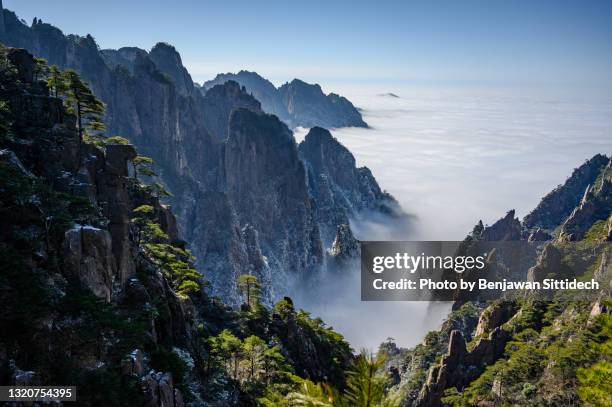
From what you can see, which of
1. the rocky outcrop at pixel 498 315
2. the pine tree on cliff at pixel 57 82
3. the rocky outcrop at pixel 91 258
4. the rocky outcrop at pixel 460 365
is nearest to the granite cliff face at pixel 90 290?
the rocky outcrop at pixel 91 258

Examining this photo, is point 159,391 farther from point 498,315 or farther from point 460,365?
point 498,315

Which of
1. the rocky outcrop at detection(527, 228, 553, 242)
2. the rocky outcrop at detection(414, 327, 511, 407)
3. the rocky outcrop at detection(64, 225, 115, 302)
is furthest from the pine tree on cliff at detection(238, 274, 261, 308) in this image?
the rocky outcrop at detection(527, 228, 553, 242)

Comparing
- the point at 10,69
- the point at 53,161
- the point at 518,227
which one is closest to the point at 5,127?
the point at 53,161

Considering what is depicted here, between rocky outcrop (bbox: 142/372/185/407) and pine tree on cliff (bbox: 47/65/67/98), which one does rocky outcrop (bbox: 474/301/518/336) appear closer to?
rocky outcrop (bbox: 142/372/185/407)

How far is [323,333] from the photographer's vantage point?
265 ft

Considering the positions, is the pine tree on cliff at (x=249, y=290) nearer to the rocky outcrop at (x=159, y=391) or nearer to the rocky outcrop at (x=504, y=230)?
the rocky outcrop at (x=159, y=391)

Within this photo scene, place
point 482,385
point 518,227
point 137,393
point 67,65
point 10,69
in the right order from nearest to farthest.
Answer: point 137,393 → point 10,69 → point 482,385 → point 67,65 → point 518,227


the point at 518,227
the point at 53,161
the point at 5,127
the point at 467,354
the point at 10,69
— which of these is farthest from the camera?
the point at 518,227

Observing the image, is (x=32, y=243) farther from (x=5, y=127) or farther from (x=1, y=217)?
(x=5, y=127)

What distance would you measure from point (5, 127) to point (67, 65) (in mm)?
175304

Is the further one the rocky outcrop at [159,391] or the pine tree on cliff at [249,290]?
the pine tree on cliff at [249,290]

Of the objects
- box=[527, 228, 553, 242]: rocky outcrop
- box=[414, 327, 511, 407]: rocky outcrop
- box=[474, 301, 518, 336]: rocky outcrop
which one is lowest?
box=[414, 327, 511, 407]: rocky outcrop

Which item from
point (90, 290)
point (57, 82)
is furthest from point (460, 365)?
point (57, 82)

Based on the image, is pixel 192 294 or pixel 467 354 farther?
pixel 467 354
